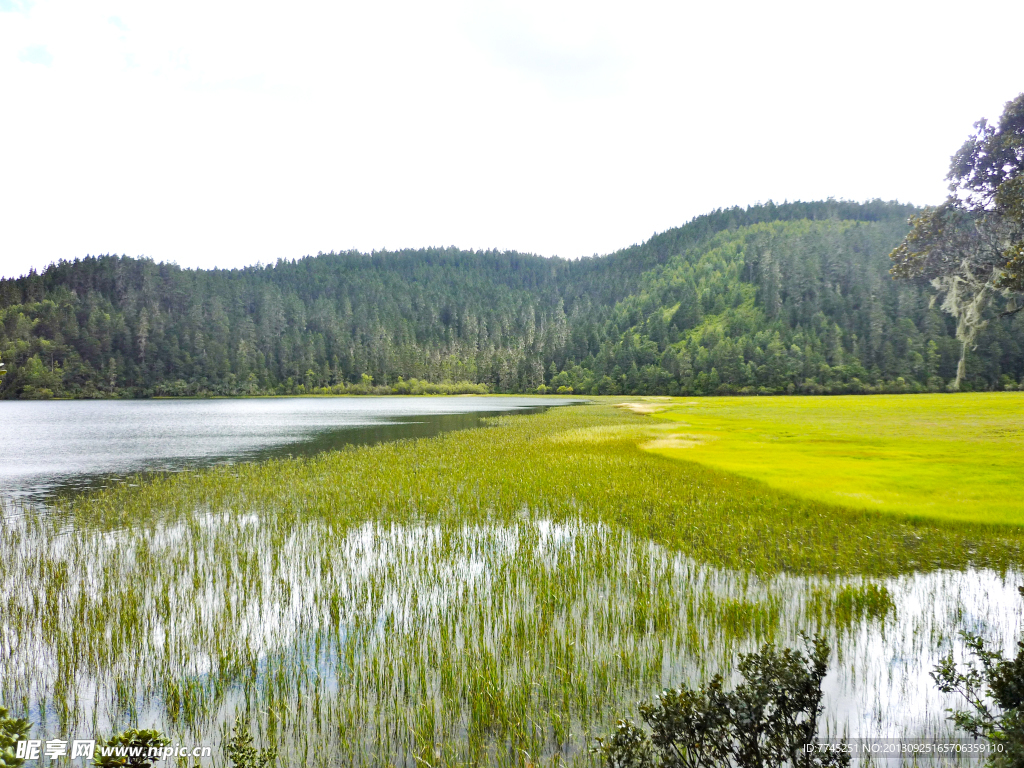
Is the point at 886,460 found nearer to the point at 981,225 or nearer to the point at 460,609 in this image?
the point at 981,225

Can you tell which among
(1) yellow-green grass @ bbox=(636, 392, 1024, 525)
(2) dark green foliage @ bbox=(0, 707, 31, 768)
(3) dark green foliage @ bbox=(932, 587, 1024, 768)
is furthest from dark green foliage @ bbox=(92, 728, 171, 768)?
(1) yellow-green grass @ bbox=(636, 392, 1024, 525)

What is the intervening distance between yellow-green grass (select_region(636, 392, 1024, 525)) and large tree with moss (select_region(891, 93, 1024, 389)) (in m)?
6.61

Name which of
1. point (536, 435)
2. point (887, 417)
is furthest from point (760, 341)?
point (536, 435)

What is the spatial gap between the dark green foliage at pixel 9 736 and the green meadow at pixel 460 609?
10.3 feet

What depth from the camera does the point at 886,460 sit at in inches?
973

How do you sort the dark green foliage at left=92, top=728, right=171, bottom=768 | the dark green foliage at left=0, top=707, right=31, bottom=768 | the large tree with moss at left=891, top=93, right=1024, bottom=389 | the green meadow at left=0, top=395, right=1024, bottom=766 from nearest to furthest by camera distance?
the dark green foliage at left=0, top=707, right=31, bottom=768 < the dark green foliage at left=92, top=728, right=171, bottom=768 < the green meadow at left=0, top=395, right=1024, bottom=766 < the large tree with moss at left=891, top=93, right=1024, bottom=389

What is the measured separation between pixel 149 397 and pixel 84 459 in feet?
575

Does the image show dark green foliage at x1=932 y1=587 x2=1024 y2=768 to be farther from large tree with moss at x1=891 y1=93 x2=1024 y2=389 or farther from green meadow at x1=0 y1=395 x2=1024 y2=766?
large tree with moss at x1=891 y1=93 x2=1024 y2=389

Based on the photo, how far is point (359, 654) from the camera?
764 cm

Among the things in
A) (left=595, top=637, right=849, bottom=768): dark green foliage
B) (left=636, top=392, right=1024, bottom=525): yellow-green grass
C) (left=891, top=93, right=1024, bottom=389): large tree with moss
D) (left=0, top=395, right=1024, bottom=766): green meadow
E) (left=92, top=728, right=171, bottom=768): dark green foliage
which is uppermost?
(left=891, top=93, right=1024, bottom=389): large tree with moss

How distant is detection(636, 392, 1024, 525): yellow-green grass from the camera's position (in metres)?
16.3

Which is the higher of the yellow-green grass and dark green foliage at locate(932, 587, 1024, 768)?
dark green foliage at locate(932, 587, 1024, 768)

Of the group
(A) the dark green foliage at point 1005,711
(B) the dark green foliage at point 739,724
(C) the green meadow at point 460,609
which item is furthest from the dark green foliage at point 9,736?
(A) the dark green foliage at point 1005,711

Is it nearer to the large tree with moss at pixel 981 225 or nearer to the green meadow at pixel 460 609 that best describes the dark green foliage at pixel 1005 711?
the green meadow at pixel 460 609
